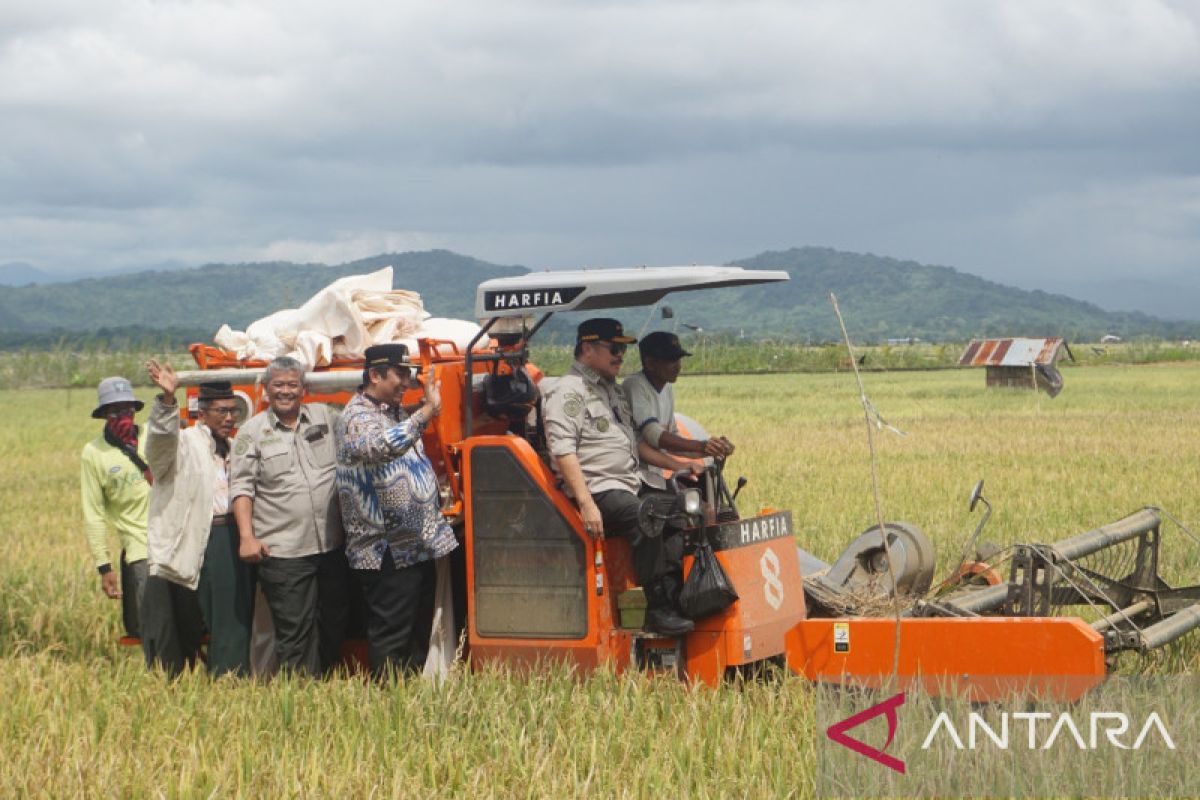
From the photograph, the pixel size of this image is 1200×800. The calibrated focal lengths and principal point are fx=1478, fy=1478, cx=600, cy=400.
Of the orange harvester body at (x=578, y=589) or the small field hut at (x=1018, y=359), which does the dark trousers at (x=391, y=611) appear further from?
the small field hut at (x=1018, y=359)

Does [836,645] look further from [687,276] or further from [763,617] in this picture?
[687,276]

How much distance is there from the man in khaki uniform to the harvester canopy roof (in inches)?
46.7

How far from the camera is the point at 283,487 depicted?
309 inches

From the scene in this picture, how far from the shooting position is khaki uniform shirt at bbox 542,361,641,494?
24.2ft

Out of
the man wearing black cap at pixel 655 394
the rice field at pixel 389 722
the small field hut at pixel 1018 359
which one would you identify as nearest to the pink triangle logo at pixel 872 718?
the rice field at pixel 389 722

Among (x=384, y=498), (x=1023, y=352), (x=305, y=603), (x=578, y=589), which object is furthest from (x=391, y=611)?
(x=1023, y=352)

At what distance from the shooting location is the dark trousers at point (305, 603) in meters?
7.82

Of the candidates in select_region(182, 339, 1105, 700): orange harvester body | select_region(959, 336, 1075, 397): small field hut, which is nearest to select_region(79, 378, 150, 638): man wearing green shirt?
select_region(182, 339, 1105, 700): orange harvester body

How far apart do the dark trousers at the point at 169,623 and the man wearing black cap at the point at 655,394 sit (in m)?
2.70

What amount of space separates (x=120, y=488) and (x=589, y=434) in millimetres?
3245

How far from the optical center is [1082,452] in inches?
874

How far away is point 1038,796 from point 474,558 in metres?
3.21

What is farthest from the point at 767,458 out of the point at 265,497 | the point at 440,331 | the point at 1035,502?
the point at 265,497

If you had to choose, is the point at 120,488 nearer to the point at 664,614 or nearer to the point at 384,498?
the point at 384,498
